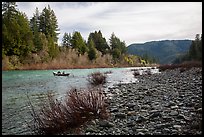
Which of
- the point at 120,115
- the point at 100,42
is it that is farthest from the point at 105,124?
the point at 100,42

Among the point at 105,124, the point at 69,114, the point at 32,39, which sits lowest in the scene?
the point at 105,124

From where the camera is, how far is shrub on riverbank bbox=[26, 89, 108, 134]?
6704 mm

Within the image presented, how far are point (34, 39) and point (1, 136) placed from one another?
189ft

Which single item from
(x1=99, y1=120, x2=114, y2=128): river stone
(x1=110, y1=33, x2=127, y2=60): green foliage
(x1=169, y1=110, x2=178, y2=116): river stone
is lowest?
(x1=99, y1=120, x2=114, y2=128): river stone

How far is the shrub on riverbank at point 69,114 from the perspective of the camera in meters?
6.70

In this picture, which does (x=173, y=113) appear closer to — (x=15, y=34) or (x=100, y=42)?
(x=15, y=34)

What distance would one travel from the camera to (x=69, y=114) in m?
7.24

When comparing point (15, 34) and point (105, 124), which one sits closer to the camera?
point (105, 124)

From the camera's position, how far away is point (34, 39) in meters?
61.1

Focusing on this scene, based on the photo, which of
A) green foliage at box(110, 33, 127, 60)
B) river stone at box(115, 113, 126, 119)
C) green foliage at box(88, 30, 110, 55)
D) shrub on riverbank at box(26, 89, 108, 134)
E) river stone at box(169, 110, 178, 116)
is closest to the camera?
shrub on riverbank at box(26, 89, 108, 134)

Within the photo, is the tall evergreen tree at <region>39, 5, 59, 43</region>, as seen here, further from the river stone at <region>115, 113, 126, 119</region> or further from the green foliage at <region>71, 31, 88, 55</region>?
the river stone at <region>115, 113, 126, 119</region>

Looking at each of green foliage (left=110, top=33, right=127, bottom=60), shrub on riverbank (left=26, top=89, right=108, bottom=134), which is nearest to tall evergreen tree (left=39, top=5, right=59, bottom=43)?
green foliage (left=110, top=33, right=127, bottom=60)

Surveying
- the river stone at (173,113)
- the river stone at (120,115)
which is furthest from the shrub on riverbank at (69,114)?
the river stone at (173,113)

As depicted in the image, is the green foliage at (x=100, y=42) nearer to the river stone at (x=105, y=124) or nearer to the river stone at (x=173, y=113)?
the river stone at (x=173, y=113)
